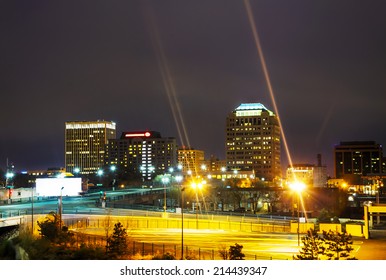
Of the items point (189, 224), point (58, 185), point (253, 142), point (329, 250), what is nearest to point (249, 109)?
point (253, 142)

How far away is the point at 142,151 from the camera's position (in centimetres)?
18912

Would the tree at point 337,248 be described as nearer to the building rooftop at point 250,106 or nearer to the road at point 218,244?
the road at point 218,244

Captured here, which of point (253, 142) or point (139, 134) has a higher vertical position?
point (139, 134)

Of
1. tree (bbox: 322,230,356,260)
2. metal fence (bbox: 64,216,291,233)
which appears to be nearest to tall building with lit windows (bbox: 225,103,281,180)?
metal fence (bbox: 64,216,291,233)

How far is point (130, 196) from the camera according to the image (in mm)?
68375

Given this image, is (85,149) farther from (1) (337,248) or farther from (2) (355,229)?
(1) (337,248)

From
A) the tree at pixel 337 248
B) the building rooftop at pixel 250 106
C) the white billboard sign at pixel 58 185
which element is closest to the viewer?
the tree at pixel 337 248

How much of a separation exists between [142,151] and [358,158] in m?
78.1

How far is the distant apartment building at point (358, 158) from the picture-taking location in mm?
139375

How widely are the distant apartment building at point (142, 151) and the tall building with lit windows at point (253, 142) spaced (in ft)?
86.3

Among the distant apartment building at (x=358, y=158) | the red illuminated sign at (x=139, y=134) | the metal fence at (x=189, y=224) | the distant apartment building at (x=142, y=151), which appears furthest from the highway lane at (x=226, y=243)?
the red illuminated sign at (x=139, y=134)

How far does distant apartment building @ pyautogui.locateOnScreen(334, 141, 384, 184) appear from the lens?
139375 mm
